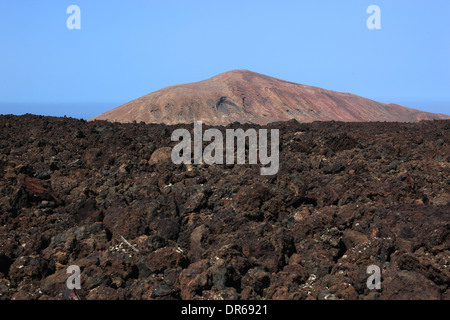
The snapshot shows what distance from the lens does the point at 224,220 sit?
775 cm

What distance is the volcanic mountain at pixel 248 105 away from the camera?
45188 mm

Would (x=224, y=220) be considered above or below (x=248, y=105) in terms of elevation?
below

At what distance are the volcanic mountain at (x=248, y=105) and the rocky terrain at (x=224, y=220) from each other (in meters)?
32.2

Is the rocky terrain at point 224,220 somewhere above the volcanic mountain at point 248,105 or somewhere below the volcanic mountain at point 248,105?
below

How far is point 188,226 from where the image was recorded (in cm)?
792

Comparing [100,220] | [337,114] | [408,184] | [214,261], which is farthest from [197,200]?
[337,114]

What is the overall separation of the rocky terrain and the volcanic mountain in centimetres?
3221

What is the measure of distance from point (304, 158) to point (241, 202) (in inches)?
131

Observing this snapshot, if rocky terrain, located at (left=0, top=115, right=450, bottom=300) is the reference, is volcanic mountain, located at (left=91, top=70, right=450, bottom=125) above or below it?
above

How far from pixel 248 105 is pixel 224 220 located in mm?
44230

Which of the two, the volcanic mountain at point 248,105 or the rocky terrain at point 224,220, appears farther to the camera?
the volcanic mountain at point 248,105

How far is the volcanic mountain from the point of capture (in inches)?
1779

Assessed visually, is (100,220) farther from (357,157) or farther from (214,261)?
(357,157)

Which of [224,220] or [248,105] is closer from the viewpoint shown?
[224,220]
